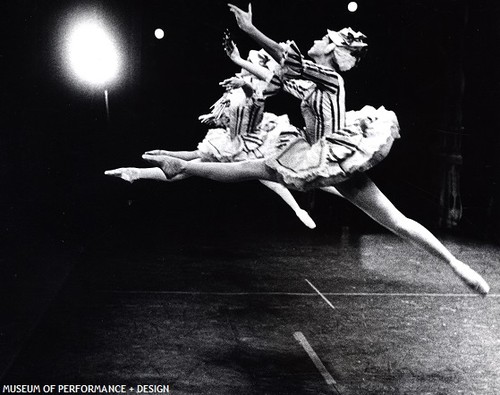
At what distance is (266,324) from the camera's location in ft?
15.5

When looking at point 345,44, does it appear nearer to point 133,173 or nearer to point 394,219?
point 394,219

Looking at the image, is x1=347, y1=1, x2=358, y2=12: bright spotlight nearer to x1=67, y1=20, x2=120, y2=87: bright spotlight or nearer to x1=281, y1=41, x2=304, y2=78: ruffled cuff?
x1=67, y1=20, x2=120, y2=87: bright spotlight

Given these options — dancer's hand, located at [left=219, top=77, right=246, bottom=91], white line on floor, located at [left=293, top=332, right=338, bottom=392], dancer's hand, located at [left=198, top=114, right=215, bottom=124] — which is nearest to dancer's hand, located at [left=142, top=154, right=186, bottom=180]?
dancer's hand, located at [left=219, top=77, right=246, bottom=91]

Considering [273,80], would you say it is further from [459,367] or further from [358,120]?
[459,367]

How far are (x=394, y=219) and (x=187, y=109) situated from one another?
3.42m

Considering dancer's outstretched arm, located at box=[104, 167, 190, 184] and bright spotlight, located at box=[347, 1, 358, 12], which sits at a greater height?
bright spotlight, located at box=[347, 1, 358, 12]

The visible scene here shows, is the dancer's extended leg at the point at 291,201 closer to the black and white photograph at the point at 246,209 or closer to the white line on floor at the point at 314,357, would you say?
the black and white photograph at the point at 246,209

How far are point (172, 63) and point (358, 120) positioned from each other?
116 inches

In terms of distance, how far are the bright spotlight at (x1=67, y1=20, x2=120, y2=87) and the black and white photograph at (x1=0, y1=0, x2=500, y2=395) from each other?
0.05 feet

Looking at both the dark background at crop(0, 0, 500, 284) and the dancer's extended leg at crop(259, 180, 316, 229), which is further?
the dark background at crop(0, 0, 500, 284)

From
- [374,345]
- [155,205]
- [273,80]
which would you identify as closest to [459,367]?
[374,345]

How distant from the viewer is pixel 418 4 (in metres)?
5.66

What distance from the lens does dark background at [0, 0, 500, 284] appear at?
15.7ft

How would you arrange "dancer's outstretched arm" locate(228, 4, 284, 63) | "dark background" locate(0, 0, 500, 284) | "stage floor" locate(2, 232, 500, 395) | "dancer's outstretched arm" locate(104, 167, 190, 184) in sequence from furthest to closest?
1. "dark background" locate(0, 0, 500, 284)
2. "stage floor" locate(2, 232, 500, 395)
3. "dancer's outstretched arm" locate(104, 167, 190, 184)
4. "dancer's outstretched arm" locate(228, 4, 284, 63)
